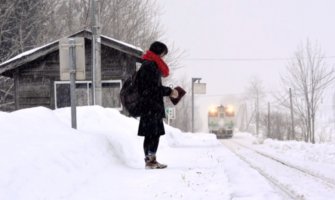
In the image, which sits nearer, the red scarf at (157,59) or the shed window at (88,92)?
the red scarf at (157,59)

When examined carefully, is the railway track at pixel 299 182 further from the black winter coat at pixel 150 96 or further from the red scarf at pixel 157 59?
the red scarf at pixel 157 59

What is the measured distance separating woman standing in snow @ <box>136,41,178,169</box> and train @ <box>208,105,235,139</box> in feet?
129

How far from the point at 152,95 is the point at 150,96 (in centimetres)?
3

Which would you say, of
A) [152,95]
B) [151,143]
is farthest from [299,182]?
[152,95]

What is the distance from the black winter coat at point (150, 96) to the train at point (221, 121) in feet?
129

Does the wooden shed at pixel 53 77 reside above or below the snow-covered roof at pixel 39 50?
below

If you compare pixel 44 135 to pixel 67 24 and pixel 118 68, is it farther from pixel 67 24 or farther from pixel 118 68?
pixel 67 24

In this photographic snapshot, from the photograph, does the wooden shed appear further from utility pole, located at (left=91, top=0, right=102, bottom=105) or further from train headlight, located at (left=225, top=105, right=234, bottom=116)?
train headlight, located at (left=225, top=105, right=234, bottom=116)

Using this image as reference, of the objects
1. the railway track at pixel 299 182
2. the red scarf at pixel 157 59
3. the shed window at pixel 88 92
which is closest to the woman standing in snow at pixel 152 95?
the red scarf at pixel 157 59

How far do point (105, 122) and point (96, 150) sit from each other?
4364 mm

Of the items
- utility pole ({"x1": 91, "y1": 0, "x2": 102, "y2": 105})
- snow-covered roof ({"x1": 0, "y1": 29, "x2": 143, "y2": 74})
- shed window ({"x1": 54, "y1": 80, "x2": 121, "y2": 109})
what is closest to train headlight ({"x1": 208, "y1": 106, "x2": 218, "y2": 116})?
shed window ({"x1": 54, "y1": 80, "x2": 121, "y2": 109})

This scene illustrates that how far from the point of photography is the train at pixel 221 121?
4734cm

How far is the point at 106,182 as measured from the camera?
703 cm

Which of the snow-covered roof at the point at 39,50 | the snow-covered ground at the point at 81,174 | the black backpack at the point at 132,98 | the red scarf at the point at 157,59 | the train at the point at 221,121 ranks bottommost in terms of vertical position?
the train at the point at 221,121
